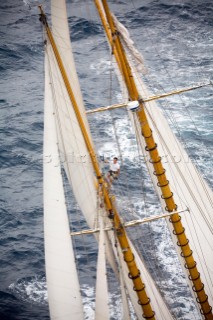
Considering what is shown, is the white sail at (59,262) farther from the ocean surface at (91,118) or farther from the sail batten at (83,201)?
the ocean surface at (91,118)

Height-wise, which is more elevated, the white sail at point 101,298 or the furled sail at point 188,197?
the furled sail at point 188,197

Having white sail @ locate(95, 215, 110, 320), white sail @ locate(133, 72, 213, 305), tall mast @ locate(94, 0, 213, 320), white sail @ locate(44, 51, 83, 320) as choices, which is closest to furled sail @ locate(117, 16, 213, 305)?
white sail @ locate(133, 72, 213, 305)

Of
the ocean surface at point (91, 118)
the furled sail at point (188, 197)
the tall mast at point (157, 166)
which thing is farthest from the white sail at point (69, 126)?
the furled sail at point (188, 197)

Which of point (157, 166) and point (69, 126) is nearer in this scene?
point (69, 126)

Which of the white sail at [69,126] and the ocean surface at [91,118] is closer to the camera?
the white sail at [69,126]

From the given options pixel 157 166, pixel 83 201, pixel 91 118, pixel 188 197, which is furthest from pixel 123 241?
pixel 91 118

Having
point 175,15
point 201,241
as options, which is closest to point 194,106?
point 175,15

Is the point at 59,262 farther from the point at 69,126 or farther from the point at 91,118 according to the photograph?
the point at 91,118
